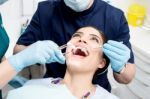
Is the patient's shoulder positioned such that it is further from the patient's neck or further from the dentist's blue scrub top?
the dentist's blue scrub top

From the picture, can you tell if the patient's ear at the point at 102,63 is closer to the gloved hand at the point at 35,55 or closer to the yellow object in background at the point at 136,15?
the gloved hand at the point at 35,55

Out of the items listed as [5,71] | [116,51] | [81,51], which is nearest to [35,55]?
[5,71]

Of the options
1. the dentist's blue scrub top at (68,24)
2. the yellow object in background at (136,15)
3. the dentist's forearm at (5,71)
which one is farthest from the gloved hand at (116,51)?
the yellow object in background at (136,15)

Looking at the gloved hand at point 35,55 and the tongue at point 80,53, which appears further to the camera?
the tongue at point 80,53

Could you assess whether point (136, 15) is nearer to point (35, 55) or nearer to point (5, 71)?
point (35, 55)

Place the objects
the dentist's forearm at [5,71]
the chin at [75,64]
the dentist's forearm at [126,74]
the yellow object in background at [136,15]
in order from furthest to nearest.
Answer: the yellow object in background at [136,15], the dentist's forearm at [126,74], the chin at [75,64], the dentist's forearm at [5,71]

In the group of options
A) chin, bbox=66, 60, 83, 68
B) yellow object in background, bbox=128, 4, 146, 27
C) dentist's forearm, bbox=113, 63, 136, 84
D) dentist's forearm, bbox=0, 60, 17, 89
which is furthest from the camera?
yellow object in background, bbox=128, 4, 146, 27

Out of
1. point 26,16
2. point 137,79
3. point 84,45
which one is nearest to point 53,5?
point 84,45

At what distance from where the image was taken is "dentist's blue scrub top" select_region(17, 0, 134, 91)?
1590 millimetres

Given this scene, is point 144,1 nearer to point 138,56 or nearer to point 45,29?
point 138,56

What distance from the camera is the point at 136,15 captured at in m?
2.53

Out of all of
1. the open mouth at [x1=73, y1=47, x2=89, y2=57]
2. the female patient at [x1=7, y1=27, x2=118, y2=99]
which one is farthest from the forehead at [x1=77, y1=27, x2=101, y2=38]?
the open mouth at [x1=73, y1=47, x2=89, y2=57]

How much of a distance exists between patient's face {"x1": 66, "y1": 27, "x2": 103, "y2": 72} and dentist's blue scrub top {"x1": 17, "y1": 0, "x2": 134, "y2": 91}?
3.9 inches

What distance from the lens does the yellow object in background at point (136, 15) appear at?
8.35ft
